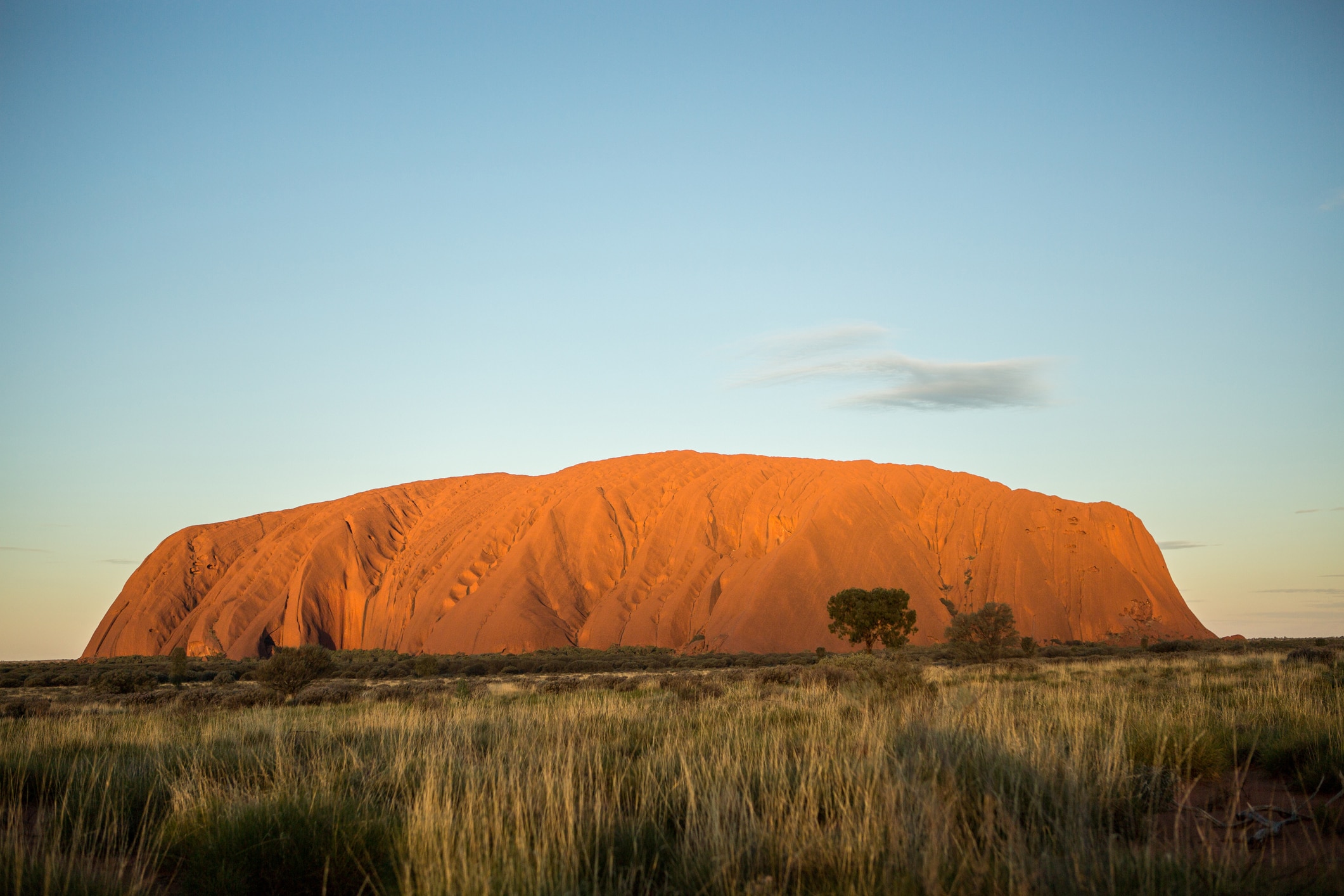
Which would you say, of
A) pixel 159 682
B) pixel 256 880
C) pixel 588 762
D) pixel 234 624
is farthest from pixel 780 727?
pixel 234 624

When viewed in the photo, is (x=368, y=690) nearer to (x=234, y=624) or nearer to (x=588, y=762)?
(x=588, y=762)

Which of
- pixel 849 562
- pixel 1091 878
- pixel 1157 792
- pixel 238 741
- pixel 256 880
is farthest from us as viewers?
pixel 849 562

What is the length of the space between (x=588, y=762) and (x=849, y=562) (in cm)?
6062

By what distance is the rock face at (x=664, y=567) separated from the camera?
6431cm

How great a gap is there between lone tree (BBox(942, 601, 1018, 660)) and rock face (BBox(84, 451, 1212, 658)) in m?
16.3

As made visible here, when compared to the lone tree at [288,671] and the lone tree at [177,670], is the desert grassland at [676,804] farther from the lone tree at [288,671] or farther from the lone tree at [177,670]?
the lone tree at [177,670]

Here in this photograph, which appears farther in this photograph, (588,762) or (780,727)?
(780,727)

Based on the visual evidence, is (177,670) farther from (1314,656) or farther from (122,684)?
(1314,656)

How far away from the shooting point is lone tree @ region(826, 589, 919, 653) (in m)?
44.5

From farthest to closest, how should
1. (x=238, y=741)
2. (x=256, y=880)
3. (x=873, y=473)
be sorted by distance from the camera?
1. (x=873, y=473)
2. (x=238, y=741)
3. (x=256, y=880)

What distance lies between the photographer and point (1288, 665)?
20750 mm

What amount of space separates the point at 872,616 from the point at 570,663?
59.8 feet

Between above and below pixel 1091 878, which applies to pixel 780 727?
below

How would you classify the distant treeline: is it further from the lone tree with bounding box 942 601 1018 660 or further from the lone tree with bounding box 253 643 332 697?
the lone tree with bounding box 253 643 332 697
